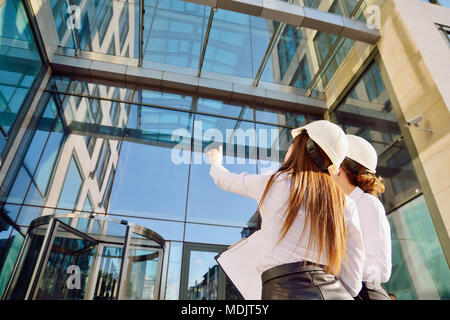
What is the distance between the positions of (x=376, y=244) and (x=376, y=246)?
1 cm

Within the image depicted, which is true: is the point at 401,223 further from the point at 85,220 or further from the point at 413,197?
the point at 85,220

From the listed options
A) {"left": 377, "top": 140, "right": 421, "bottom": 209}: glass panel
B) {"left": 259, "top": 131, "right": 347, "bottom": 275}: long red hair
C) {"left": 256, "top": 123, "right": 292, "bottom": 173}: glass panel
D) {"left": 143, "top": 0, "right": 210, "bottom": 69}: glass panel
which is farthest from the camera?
{"left": 256, "top": 123, "right": 292, "bottom": 173}: glass panel

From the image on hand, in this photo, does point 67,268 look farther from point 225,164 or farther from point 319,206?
point 319,206

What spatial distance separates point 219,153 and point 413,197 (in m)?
5.24

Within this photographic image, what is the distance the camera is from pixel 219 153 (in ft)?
5.72

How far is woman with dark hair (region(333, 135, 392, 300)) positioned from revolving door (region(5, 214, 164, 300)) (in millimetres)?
4528

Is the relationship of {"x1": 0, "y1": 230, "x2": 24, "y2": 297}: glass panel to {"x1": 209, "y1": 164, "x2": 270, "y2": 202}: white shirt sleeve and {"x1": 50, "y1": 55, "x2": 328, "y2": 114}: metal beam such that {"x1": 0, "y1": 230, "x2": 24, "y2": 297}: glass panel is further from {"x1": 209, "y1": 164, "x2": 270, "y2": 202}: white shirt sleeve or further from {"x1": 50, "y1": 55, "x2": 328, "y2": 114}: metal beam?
{"x1": 209, "y1": 164, "x2": 270, "y2": 202}: white shirt sleeve

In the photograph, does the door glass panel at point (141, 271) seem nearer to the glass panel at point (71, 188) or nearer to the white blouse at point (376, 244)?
the glass panel at point (71, 188)

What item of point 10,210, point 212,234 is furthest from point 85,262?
point 212,234

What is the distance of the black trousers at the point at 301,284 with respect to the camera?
1.03 m

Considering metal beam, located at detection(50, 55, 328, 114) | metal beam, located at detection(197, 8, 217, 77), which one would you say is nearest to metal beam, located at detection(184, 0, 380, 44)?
metal beam, located at detection(197, 8, 217, 77)

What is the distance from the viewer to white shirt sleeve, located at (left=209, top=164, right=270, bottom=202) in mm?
1378

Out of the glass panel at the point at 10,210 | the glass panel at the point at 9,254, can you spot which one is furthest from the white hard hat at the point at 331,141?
the glass panel at the point at 10,210
